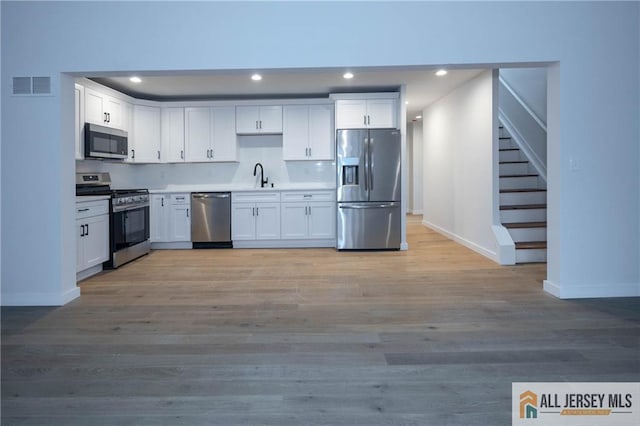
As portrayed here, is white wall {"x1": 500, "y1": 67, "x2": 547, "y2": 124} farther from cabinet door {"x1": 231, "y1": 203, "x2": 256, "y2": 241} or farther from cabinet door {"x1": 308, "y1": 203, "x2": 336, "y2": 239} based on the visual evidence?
cabinet door {"x1": 231, "y1": 203, "x2": 256, "y2": 241}

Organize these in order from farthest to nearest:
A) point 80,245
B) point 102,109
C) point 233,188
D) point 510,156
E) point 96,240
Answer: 1. point 233,188
2. point 510,156
3. point 102,109
4. point 96,240
5. point 80,245

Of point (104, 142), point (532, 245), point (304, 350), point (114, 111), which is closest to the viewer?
point (304, 350)

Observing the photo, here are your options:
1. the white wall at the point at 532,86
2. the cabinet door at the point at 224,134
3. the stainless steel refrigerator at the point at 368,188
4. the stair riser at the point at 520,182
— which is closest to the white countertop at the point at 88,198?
the cabinet door at the point at 224,134

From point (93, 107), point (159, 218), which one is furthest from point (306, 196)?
point (93, 107)

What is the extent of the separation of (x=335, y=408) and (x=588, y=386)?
1.25m

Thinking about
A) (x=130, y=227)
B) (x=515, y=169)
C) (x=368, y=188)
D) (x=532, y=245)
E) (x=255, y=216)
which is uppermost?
(x=515, y=169)

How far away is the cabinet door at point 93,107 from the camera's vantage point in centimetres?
521

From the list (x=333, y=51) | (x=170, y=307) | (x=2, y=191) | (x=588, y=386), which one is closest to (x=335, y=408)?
(x=588, y=386)

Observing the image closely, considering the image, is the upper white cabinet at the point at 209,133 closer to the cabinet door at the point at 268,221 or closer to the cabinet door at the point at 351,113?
the cabinet door at the point at 268,221

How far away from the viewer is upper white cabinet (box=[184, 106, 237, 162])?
6910 mm

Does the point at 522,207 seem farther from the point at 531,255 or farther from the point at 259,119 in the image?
the point at 259,119

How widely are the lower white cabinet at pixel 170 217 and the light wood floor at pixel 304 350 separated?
2158mm

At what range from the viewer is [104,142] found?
549 centimetres

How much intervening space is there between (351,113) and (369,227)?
1.73 meters
